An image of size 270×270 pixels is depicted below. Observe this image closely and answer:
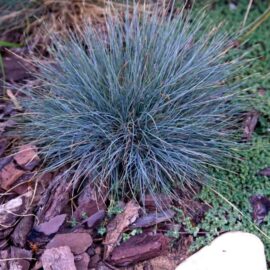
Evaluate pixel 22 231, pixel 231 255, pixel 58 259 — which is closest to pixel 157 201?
pixel 231 255

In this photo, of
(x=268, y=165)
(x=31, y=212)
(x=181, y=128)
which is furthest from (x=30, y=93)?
(x=268, y=165)

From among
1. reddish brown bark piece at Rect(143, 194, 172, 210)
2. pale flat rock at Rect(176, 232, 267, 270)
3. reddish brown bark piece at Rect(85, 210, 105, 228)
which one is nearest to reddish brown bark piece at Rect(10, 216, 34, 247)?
reddish brown bark piece at Rect(85, 210, 105, 228)

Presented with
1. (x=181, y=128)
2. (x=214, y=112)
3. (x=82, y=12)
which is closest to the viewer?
(x=181, y=128)

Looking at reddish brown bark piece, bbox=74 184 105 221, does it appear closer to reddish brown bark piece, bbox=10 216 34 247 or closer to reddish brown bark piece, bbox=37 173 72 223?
reddish brown bark piece, bbox=37 173 72 223

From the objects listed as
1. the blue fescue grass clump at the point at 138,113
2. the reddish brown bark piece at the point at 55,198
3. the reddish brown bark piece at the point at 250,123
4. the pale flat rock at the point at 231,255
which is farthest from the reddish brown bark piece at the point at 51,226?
the reddish brown bark piece at the point at 250,123

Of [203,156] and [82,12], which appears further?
[82,12]

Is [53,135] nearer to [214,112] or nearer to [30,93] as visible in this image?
[30,93]

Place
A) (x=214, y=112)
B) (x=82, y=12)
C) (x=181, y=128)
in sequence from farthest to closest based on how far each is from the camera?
(x=82, y=12)
(x=214, y=112)
(x=181, y=128)
